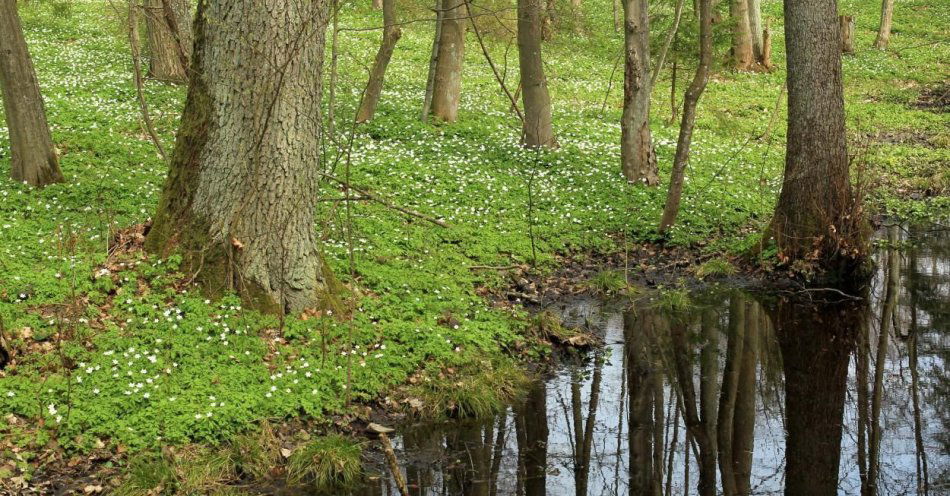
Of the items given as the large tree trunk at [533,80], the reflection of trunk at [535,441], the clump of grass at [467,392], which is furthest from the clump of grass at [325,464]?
the large tree trunk at [533,80]

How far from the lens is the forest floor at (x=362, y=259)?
6.82 m

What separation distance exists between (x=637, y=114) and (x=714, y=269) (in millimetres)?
3743

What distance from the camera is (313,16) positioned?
7.92 metres

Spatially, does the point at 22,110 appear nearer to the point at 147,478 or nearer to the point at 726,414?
the point at 147,478

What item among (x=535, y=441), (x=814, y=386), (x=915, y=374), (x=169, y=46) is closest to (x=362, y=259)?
(x=535, y=441)

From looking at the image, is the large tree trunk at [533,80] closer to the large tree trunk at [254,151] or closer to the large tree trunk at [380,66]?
the large tree trunk at [380,66]

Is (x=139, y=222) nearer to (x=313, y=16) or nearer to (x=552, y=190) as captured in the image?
(x=313, y=16)

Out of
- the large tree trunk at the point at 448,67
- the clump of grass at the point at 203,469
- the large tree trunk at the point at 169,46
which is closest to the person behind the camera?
the clump of grass at the point at 203,469

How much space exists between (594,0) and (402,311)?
3254 cm

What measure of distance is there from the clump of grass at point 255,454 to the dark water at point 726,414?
30.6 inches

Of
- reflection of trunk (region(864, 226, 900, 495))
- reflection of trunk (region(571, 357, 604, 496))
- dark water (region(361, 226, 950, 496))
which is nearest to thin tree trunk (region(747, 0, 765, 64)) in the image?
reflection of trunk (region(864, 226, 900, 495))

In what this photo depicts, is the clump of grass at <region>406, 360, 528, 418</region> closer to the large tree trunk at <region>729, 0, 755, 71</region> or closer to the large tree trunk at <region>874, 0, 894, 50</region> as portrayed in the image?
the large tree trunk at <region>729, 0, 755, 71</region>

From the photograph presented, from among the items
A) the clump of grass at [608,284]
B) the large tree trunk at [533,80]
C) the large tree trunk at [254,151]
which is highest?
the large tree trunk at [533,80]

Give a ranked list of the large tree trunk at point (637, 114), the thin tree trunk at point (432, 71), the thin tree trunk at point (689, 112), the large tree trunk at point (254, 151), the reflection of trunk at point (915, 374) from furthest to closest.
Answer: the thin tree trunk at point (432, 71) < the large tree trunk at point (637, 114) < the thin tree trunk at point (689, 112) < the large tree trunk at point (254, 151) < the reflection of trunk at point (915, 374)
